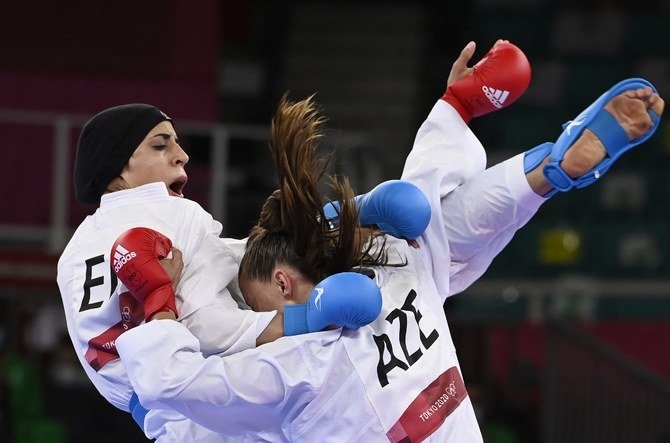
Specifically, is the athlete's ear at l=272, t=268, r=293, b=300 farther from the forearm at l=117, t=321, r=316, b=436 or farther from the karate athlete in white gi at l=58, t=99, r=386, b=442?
the forearm at l=117, t=321, r=316, b=436

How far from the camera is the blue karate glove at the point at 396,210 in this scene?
2.76 metres

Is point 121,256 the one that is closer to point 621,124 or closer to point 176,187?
point 176,187

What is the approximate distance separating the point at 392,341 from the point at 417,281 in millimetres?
207

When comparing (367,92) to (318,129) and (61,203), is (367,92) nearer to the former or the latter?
(61,203)

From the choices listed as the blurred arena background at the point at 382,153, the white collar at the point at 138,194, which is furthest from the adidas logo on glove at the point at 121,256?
the blurred arena background at the point at 382,153

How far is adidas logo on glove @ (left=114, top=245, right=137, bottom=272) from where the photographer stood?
8.61 feet

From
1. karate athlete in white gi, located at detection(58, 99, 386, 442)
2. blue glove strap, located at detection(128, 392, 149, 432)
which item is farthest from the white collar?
blue glove strap, located at detection(128, 392, 149, 432)

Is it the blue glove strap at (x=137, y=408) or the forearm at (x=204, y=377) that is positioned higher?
the forearm at (x=204, y=377)

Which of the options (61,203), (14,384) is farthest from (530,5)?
(14,384)

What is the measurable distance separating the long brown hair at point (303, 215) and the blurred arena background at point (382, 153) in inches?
34.4

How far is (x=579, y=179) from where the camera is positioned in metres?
2.78

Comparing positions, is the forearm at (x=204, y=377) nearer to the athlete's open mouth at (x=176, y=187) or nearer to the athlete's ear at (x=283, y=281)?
the athlete's ear at (x=283, y=281)

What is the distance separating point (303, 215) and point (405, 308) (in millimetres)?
323

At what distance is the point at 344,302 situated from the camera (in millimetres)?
2523
